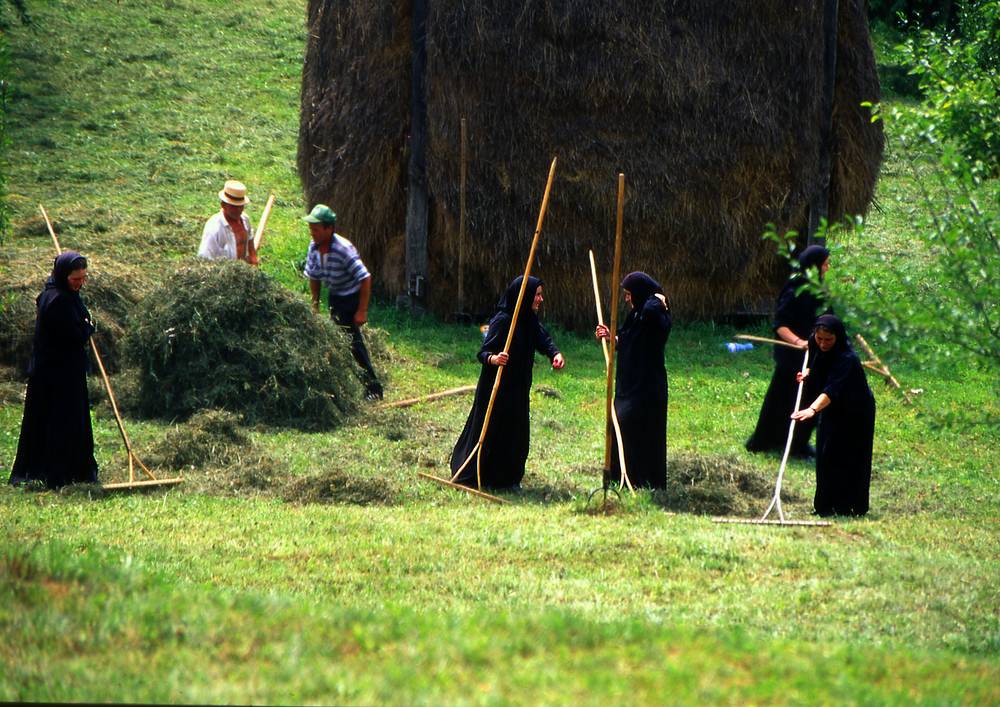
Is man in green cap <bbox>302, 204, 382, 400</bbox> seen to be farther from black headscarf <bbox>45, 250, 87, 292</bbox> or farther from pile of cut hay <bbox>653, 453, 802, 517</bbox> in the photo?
pile of cut hay <bbox>653, 453, 802, 517</bbox>

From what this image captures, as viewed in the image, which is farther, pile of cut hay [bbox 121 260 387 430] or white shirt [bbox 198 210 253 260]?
white shirt [bbox 198 210 253 260]

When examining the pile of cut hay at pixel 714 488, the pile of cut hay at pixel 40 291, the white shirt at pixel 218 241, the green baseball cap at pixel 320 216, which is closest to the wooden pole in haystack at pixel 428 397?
the green baseball cap at pixel 320 216

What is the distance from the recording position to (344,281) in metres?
10.2

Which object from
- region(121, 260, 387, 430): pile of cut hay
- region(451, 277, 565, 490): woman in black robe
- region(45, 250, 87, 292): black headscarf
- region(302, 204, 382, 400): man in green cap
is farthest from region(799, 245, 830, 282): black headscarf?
region(45, 250, 87, 292): black headscarf

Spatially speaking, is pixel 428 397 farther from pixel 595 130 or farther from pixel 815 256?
pixel 595 130

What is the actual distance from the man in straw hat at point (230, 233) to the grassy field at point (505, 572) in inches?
65.8

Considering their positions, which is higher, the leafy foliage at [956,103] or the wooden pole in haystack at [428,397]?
the leafy foliage at [956,103]

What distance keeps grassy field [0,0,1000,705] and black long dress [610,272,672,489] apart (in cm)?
42

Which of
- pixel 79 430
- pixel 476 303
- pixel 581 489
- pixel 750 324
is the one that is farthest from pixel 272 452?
pixel 750 324

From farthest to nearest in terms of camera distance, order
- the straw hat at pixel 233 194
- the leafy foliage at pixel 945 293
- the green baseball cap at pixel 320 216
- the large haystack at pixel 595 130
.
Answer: the large haystack at pixel 595 130, the green baseball cap at pixel 320 216, the straw hat at pixel 233 194, the leafy foliage at pixel 945 293

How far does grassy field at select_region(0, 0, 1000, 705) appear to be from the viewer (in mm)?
3682

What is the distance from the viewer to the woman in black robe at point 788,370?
8.72 m

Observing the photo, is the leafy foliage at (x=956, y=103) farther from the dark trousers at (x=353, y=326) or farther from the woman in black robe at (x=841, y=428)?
the dark trousers at (x=353, y=326)

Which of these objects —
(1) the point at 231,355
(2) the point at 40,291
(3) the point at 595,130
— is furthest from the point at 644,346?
(2) the point at 40,291
